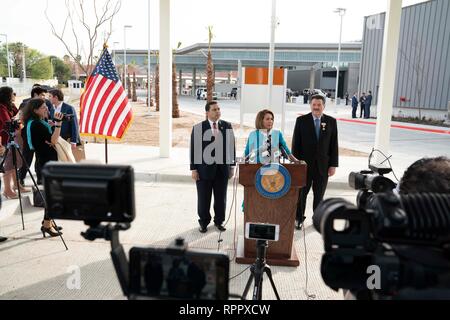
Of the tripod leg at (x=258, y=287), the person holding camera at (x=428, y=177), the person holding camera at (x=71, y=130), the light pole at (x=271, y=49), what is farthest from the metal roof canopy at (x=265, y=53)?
the person holding camera at (x=428, y=177)

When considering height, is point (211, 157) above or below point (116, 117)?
below

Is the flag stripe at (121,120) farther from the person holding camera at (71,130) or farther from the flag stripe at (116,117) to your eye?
the person holding camera at (71,130)

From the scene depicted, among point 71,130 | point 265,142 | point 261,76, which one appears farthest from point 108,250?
point 261,76

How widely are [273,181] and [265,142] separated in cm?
102

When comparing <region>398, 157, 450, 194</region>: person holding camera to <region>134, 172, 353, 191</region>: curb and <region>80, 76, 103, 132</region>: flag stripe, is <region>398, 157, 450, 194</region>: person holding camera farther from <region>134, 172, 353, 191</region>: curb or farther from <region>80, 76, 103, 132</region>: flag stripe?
<region>134, 172, 353, 191</region>: curb

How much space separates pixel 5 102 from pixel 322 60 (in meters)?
44.7

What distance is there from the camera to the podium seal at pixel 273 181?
3803 mm

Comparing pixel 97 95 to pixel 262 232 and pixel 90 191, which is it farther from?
pixel 90 191

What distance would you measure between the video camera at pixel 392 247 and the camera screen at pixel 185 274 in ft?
1.22

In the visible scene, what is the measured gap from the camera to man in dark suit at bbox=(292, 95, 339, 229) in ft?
16.3

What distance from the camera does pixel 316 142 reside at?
496cm

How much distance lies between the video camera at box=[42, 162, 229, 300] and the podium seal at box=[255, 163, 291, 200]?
8.03ft
